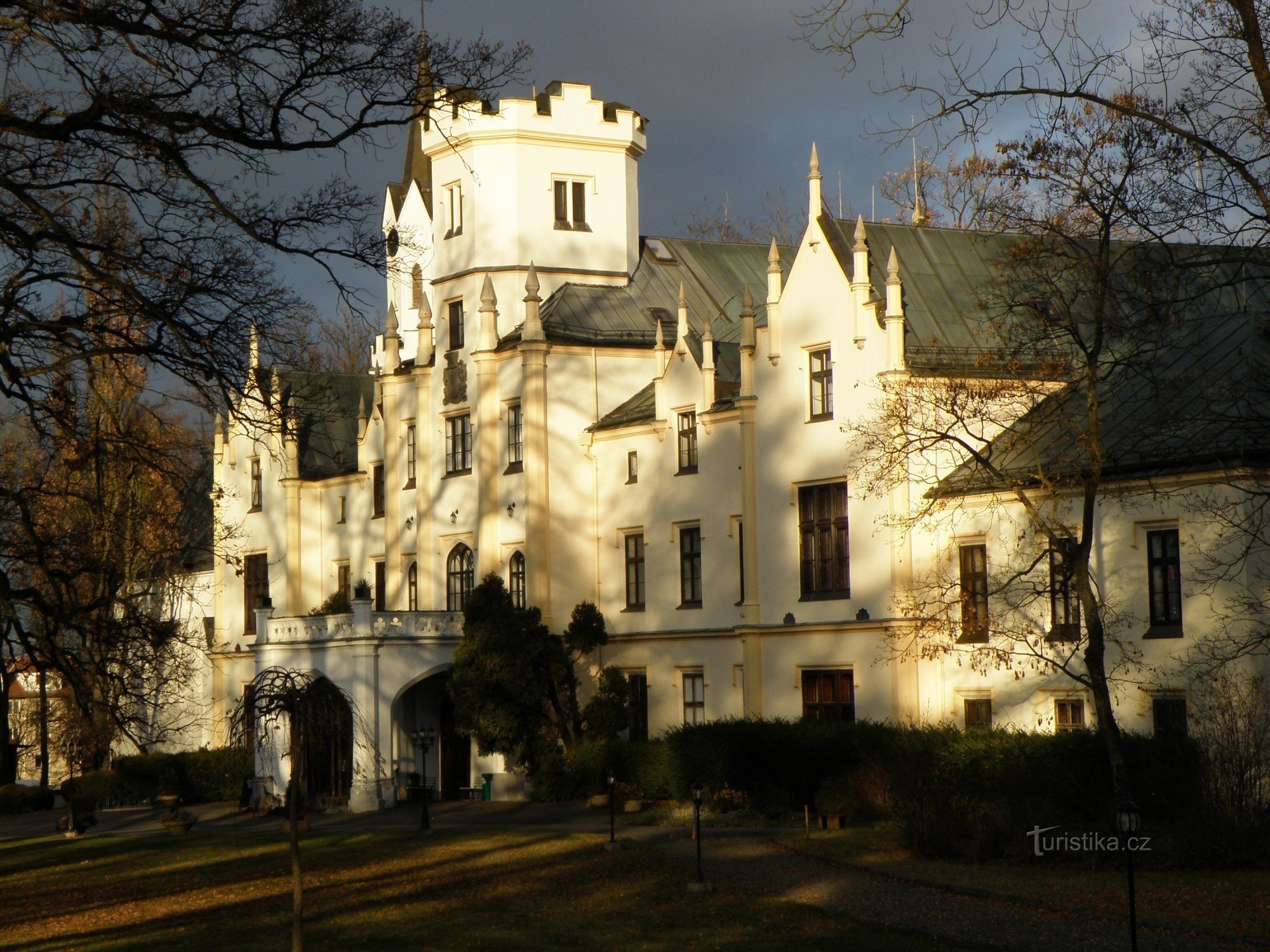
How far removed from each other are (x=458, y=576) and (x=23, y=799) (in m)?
15.4

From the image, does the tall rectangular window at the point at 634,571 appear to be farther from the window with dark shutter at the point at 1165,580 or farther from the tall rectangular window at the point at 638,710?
the window with dark shutter at the point at 1165,580

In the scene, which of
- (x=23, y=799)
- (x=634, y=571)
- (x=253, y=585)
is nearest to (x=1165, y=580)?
(x=634, y=571)

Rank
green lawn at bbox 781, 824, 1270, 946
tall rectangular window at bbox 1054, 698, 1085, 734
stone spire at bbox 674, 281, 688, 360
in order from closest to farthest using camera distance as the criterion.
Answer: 1. green lawn at bbox 781, 824, 1270, 946
2. tall rectangular window at bbox 1054, 698, 1085, 734
3. stone spire at bbox 674, 281, 688, 360

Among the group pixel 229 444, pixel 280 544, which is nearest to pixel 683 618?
pixel 280 544

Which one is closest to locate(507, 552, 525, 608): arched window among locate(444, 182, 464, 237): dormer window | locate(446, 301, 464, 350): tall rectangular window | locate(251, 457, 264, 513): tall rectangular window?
locate(446, 301, 464, 350): tall rectangular window

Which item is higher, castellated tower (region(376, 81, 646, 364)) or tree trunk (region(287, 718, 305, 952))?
castellated tower (region(376, 81, 646, 364))

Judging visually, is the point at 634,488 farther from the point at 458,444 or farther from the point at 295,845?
the point at 295,845

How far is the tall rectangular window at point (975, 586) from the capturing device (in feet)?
98.9

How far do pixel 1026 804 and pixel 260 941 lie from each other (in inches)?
434

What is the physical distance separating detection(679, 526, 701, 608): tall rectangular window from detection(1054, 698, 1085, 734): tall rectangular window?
36.7ft

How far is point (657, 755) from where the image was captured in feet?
116

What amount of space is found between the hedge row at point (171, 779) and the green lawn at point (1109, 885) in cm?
2697

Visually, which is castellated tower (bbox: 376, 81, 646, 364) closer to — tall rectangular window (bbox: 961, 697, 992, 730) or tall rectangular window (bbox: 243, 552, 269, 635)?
tall rectangular window (bbox: 243, 552, 269, 635)

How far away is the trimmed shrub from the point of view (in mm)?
47156
